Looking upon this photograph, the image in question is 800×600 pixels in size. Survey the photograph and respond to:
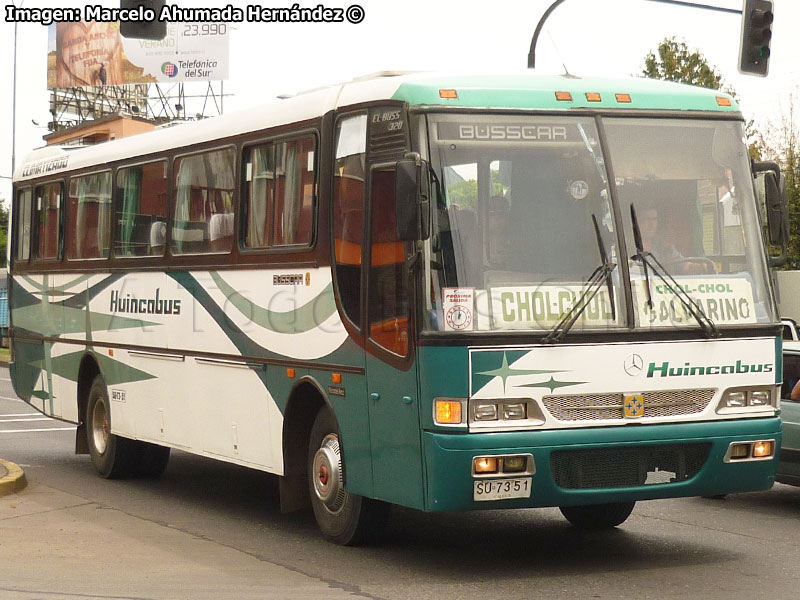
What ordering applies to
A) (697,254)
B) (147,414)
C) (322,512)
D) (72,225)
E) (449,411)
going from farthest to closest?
(72,225), (147,414), (322,512), (697,254), (449,411)

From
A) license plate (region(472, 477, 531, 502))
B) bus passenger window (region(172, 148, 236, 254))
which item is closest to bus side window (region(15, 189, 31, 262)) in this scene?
bus passenger window (region(172, 148, 236, 254))

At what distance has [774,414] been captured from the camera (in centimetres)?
883

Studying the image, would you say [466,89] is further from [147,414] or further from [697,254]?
[147,414]

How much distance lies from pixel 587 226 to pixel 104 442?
279 inches

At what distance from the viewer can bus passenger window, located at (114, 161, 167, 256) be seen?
12391 millimetres

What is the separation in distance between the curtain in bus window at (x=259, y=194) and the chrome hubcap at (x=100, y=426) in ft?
13.1

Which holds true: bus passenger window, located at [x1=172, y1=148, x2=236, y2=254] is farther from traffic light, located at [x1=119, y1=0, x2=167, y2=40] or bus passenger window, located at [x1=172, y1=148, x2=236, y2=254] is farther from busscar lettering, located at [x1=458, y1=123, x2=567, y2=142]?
traffic light, located at [x1=119, y1=0, x2=167, y2=40]

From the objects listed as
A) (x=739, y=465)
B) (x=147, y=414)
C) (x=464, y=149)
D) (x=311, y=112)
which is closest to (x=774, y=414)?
(x=739, y=465)

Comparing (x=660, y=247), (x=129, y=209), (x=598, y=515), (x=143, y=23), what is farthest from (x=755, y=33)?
(x=660, y=247)

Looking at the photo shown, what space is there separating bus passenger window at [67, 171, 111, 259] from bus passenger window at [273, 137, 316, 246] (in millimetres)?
3955

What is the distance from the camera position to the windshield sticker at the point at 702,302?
27.7ft

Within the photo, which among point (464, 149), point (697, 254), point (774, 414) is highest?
point (464, 149)

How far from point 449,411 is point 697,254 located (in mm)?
1929

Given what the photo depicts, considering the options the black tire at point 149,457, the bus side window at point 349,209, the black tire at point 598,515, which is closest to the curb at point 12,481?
the black tire at point 149,457
